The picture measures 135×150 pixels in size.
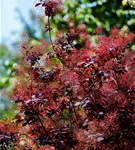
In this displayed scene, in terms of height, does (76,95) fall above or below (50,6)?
below

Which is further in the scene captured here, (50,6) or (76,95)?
(50,6)

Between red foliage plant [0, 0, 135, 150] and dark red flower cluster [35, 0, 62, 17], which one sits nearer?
red foliage plant [0, 0, 135, 150]

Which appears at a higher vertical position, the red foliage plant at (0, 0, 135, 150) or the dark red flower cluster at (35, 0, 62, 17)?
the dark red flower cluster at (35, 0, 62, 17)

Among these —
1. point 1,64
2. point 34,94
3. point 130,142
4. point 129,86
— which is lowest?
point 130,142

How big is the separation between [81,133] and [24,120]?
→ 0.40 m

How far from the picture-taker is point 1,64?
70.3 feet

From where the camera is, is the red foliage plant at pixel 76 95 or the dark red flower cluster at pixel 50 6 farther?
the dark red flower cluster at pixel 50 6

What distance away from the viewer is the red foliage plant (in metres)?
2.58

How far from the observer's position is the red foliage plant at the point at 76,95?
2.58m

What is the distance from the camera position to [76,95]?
2811mm

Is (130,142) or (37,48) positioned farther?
(37,48)

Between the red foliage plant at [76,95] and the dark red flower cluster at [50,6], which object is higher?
the dark red flower cluster at [50,6]

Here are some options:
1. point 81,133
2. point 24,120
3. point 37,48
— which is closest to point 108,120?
point 81,133

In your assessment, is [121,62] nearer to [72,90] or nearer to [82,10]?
[72,90]
